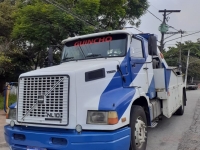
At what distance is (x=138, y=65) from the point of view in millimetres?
5672

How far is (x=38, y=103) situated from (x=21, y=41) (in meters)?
12.4

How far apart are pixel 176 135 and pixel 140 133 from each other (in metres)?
2.30

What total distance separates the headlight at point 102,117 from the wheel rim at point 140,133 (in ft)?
3.34

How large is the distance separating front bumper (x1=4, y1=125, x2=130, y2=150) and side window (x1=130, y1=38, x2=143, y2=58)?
198 cm

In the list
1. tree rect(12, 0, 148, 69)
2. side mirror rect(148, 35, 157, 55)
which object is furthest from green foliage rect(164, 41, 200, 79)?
side mirror rect(148, 35, 157, 55)

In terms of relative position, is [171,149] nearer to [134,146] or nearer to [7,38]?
[134,146]

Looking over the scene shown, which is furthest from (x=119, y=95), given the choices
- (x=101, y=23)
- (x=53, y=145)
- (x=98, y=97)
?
(x=101, y=23)

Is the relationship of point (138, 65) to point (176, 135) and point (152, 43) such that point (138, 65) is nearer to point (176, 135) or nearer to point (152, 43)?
point (152, 43)

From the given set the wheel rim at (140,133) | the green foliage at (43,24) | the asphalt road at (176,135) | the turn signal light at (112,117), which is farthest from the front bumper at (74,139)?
the green foliage at (43,24)

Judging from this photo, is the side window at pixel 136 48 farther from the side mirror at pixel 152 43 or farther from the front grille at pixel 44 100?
the front grille at pixel 44 100

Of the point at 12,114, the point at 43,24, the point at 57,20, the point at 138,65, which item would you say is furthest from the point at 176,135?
the point at 43,24

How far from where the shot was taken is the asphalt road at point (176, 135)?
18.9 feet

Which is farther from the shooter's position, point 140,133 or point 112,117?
point 140,133

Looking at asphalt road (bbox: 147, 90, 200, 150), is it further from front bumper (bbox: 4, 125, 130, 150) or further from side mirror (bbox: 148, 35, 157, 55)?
side mirror (bbox: 148, 35, 157, 55)
